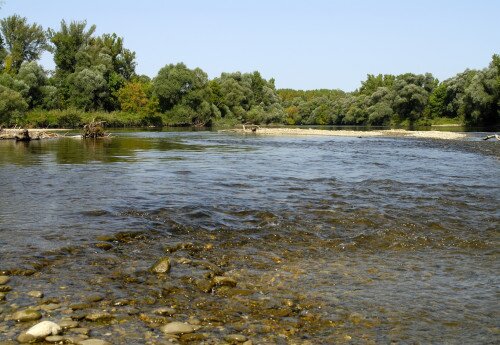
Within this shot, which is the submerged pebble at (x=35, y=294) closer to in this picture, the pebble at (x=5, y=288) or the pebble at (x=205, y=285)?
the pebble at (x=5, y=288)

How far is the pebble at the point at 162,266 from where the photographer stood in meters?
7.64

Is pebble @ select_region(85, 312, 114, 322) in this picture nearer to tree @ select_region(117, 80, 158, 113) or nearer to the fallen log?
the fallen log

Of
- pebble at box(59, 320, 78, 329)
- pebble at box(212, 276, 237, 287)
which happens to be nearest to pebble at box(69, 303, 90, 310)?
pebble at box(59, 320, 78, 329)

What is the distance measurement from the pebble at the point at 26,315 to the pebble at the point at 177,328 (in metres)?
1.61

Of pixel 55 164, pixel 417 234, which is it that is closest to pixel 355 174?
pixel 417 234

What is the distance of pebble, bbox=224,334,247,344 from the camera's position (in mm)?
5220

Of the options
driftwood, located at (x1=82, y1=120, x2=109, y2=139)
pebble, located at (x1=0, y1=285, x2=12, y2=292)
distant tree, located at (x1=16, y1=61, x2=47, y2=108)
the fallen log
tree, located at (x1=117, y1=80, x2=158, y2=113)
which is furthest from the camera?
tree, located at (x1=117, y1=80, x2=158, y2=113)

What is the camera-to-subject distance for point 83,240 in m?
9.45

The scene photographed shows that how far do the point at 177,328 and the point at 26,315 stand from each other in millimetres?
1937

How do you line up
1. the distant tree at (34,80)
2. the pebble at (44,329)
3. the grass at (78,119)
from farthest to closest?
→ the distant tree at (34,80)
the grass at (78,119)
the pebble at (44,329)

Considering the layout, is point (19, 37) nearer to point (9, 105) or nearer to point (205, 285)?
point (9, 105)

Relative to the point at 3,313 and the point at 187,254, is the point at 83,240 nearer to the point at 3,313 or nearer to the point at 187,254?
the point at 187,254

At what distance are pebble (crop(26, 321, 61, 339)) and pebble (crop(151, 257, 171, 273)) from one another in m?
2.49

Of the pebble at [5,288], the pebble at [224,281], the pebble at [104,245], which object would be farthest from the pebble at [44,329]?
the pebble at [104,245]
